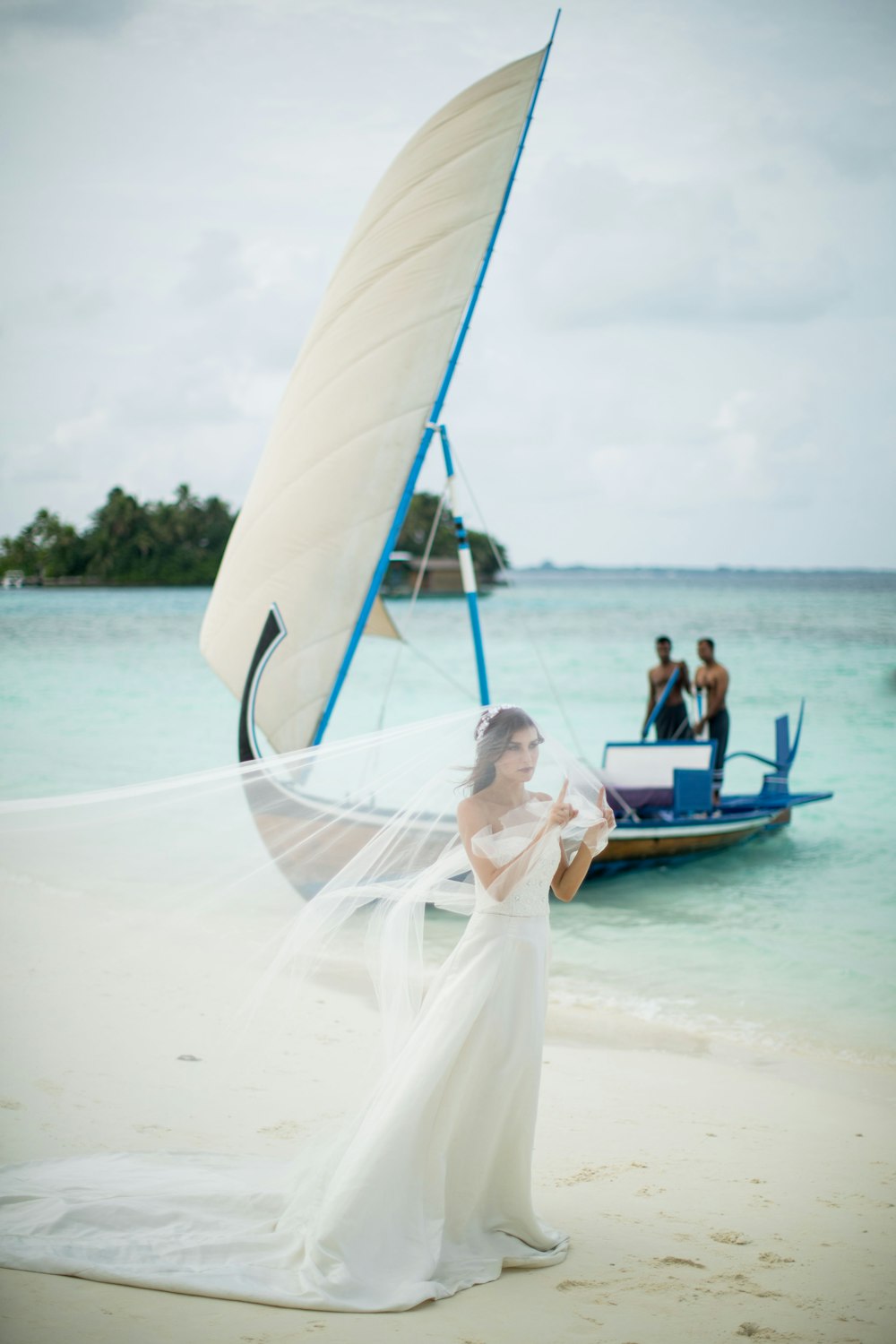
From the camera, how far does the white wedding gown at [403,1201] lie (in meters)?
3.05

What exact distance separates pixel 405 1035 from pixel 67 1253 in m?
1.07

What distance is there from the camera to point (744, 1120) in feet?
16.4

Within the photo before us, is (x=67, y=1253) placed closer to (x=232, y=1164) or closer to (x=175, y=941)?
(x=232, y=1164)

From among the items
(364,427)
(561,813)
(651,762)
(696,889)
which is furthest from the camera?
(651,762)

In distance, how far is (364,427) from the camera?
8531 millimetres

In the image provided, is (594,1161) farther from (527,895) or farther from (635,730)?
(635,730)

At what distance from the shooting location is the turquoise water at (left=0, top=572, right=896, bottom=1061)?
7.50 meters

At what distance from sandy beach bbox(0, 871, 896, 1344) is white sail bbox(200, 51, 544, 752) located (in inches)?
134

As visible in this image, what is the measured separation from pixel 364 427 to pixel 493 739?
221 inches

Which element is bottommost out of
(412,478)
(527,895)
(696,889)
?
(696,889)

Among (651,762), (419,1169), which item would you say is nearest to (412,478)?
(651,762)

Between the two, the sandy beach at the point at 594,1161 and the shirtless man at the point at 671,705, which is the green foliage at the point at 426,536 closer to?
the shirtless man at the point at 671,705

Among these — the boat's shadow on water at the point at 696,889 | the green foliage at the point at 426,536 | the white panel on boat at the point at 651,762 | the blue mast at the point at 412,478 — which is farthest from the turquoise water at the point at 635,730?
the green foliage at the point at 426,536

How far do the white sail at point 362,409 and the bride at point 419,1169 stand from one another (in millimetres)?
5080
